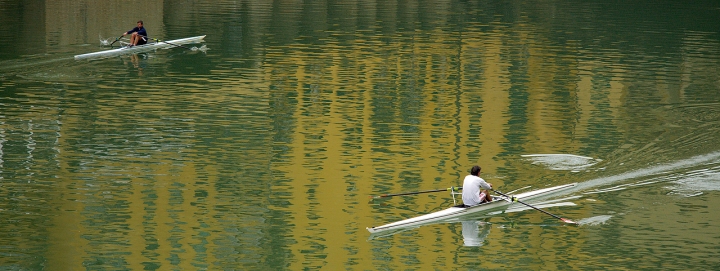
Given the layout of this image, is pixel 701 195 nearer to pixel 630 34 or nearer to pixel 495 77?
pixel 495 77

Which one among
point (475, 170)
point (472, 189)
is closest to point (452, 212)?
point (472, 189)

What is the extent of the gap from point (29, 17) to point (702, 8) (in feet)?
136

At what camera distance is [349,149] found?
78.1 feet

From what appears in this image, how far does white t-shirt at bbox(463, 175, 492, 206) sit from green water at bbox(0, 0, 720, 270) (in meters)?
0.40

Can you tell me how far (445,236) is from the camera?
57.2 feet

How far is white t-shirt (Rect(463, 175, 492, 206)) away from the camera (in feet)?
59.7

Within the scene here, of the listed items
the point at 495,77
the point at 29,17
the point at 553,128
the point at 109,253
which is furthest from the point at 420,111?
the point at 29,17

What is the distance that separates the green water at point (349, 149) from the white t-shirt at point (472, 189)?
0.40 meters

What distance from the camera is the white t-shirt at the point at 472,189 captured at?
59.7 ft

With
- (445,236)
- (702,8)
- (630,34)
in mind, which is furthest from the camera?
(702,8)

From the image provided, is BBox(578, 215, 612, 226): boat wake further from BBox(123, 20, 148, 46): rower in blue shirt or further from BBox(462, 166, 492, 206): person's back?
BBox(123, 20, 148, 46): rower in blue shirt

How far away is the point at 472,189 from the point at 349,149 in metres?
6.14

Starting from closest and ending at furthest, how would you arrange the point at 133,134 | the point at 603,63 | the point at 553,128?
1. the point at 133,134
2. the point at 553,128
3. the point at 603,63

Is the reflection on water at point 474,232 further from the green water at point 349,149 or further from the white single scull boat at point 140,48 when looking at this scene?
the white single scull boat at point 140,48
